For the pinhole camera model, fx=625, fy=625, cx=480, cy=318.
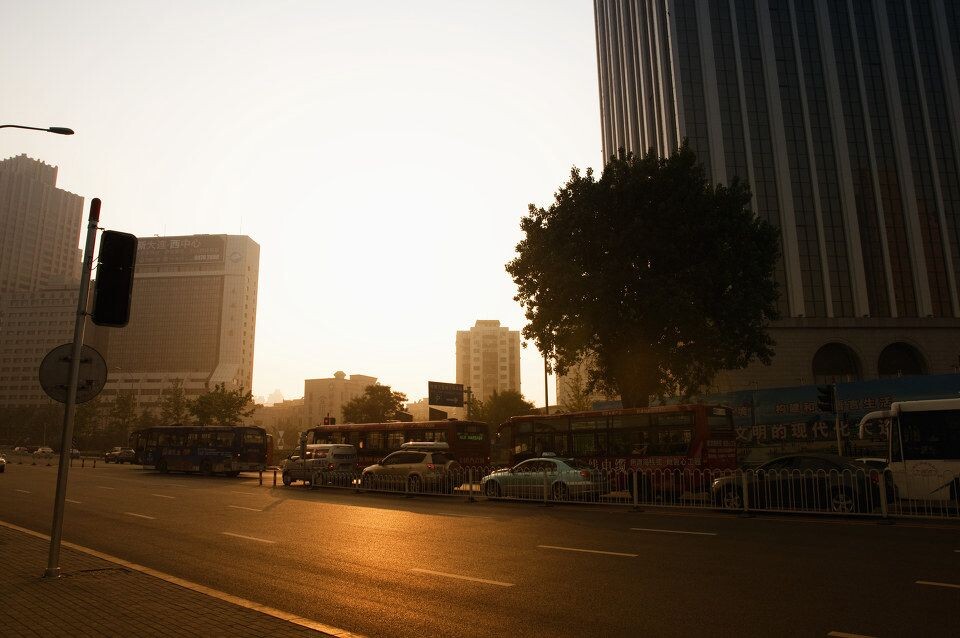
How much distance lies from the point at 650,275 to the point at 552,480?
35.5ft

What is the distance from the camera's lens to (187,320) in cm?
16738

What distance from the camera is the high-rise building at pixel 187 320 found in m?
164

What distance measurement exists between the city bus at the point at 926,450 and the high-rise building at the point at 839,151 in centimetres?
2884

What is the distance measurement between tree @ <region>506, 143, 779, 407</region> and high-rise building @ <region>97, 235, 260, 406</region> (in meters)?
150

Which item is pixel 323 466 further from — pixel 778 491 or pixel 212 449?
pixel 778 491

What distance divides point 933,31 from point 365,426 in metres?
59.5

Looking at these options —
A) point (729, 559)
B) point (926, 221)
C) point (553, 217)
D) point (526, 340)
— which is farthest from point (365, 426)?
point (926, 221)

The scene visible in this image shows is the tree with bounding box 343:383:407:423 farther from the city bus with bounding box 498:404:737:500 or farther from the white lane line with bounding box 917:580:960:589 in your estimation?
the white lane line with bounding box 917:580:960:589

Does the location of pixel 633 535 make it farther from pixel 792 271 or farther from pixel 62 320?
pixel 62 320

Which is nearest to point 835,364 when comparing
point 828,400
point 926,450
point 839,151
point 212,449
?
point 839,151

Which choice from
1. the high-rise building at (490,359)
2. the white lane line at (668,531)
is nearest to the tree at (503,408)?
the white lane line at (668,531)

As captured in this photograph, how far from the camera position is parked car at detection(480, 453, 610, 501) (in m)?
19.9

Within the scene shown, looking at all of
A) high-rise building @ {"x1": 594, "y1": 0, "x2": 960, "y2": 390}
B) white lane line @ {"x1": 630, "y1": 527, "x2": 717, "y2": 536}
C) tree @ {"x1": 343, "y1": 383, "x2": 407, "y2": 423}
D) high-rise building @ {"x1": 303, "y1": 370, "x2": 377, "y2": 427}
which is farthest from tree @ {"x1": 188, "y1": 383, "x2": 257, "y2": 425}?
high-rise building @ {"x1": 303, "y1": 370, "x2": 377, "y2": 427}

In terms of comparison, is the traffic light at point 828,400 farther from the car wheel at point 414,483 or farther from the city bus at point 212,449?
the city bus at point 212,449
